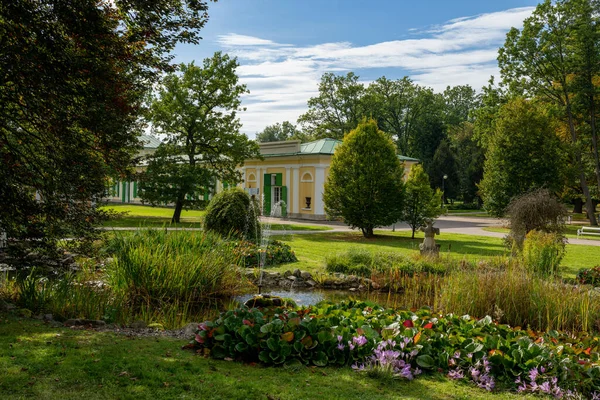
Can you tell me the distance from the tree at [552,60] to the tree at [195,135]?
1711 centimetres

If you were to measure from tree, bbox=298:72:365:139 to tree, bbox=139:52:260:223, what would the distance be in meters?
27.1

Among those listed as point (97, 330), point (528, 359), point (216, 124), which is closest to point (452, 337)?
point (528, 359)

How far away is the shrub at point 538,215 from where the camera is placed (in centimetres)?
1295

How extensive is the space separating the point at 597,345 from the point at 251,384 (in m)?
3.65

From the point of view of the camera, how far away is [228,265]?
8625 mm

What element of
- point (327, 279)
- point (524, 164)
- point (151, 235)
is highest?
point (524, 164)

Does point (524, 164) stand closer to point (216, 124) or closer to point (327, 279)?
point (216, 124)

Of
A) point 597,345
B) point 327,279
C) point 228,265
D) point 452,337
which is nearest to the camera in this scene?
point 452,337

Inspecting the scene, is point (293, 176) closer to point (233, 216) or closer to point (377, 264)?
point (233, 216)

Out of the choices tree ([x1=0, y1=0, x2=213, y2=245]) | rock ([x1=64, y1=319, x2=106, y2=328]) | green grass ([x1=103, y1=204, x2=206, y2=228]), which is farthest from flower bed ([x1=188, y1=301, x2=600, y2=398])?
green grass ([x1=103, y1=204, x2=206, y2=228])

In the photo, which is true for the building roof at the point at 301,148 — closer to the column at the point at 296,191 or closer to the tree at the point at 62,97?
the column at the point at 296,191

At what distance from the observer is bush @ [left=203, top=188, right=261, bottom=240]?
13.5m

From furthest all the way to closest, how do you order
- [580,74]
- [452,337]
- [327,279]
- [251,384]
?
[580,74] < [327,279] < [452,337] < [251,384]

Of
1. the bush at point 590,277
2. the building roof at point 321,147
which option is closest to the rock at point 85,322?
the bush at point 590,277
